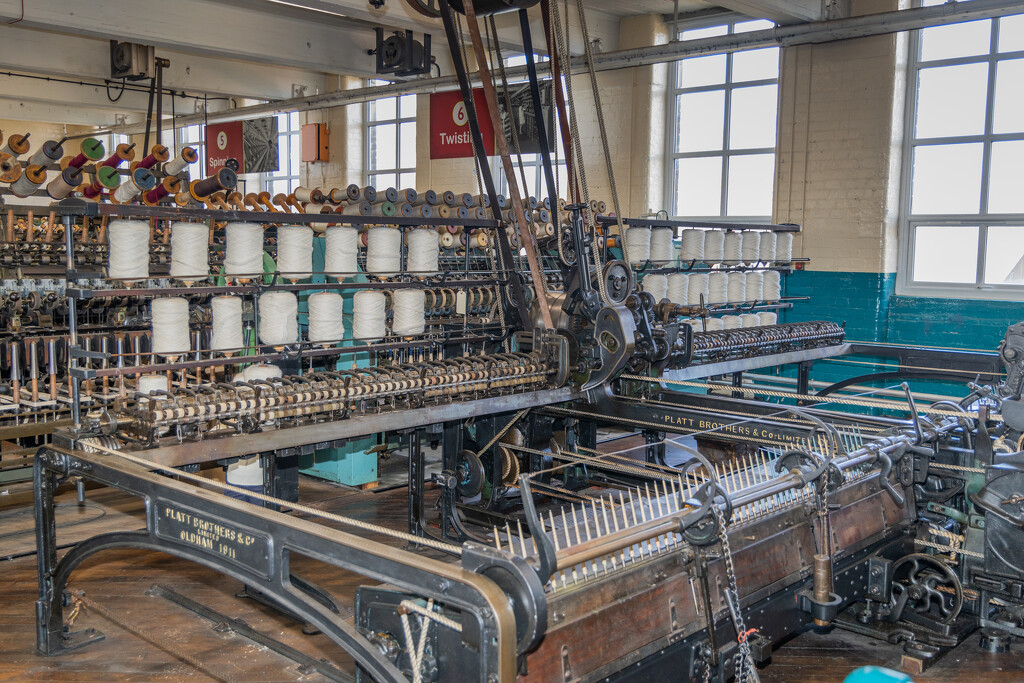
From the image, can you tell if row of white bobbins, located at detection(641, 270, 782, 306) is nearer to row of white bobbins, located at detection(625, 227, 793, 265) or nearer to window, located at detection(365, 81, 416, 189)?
row of white bobbins, located at detection(625, 227, 793, 265)

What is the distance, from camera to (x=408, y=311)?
542cm

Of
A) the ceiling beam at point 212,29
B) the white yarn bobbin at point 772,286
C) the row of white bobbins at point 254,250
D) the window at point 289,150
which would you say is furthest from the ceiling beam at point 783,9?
the window at point 289,150

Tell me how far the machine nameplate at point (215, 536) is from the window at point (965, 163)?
25.7 feet

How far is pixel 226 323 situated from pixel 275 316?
10.9 inches

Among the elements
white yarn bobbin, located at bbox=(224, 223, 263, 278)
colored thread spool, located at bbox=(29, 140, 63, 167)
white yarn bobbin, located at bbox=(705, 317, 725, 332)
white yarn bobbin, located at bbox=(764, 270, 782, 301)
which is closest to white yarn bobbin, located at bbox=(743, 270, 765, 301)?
white yarn bobbin, located at bbox=(764, 270, 782, 301)

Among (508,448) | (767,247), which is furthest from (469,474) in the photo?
(767,247)

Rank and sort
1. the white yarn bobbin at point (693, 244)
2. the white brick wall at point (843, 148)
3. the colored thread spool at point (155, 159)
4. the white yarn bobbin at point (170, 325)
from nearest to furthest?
the white yarn bobbin at point (170, 325), the colored thread spool at point (155, 159), the white yarn bobbin at point (693, 244), the white brick wall at point (843, 148)

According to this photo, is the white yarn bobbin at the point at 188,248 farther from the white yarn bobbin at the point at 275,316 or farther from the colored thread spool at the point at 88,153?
the colored thread spool at the point at 88,153

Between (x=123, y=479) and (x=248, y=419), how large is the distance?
0.95 metres

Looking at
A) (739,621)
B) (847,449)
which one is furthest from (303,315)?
(739,621)

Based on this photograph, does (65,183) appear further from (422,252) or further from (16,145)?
(422,252)

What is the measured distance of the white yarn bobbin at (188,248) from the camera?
15.1 feet

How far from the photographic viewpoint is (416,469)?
5.32m

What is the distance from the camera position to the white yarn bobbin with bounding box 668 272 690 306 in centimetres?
782
